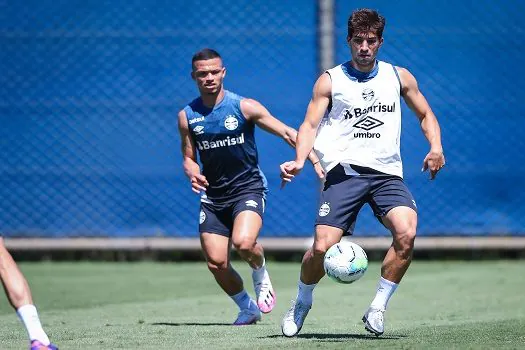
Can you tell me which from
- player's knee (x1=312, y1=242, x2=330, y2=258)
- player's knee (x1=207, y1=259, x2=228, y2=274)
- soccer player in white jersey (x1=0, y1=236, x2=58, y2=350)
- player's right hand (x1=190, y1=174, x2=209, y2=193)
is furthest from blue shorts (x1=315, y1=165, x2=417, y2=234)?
soccer player in white jersey (x1=0, y1=236, x2=58, y2=350)

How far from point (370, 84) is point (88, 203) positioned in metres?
6.93

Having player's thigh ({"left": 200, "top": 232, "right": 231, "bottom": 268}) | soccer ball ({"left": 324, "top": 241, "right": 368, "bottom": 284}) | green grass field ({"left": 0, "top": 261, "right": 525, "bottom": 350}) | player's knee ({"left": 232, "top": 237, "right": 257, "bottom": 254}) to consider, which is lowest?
green grass field ({"left": 0, "top": 261, "right": 525, "bottom": 350})

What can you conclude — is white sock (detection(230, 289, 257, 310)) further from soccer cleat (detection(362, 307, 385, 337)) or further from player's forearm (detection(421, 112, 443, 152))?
player's forearm (detection(421, 112, 443, 152))

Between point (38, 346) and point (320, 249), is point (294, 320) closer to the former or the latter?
point (320, 249)

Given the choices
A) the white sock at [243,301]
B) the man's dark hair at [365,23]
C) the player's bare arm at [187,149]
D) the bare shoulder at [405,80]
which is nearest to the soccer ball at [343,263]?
the bare shoulder at [405,80]

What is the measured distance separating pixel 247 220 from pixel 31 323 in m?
3.16

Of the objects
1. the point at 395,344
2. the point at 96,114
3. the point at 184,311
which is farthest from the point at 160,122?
the point at 395,344

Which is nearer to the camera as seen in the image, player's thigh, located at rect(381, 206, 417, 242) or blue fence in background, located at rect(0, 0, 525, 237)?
player's thigh, located at rect(381, 206, 417, 242)

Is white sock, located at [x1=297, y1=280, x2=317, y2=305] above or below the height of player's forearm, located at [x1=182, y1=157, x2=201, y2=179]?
below

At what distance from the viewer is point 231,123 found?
931 cm

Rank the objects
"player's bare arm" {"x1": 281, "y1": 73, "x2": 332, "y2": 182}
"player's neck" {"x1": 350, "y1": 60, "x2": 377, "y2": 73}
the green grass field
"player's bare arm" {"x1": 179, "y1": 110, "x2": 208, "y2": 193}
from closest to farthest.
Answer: the green grass field
"player's bare arm" {"x1": 281, "y1": 73, "x2": 332, "y2": 182}
"player's neck" {"x1": 350, "y1": 60, "x2": 377, "y2": 73}
"player's bare arm" {"x1": 179, "y1": 110, "x2": 208, "y2": 193}

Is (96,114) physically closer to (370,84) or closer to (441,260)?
(441,260)

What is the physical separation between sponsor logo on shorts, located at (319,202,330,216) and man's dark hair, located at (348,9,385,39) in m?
1.12

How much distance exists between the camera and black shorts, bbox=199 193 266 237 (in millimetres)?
9219
